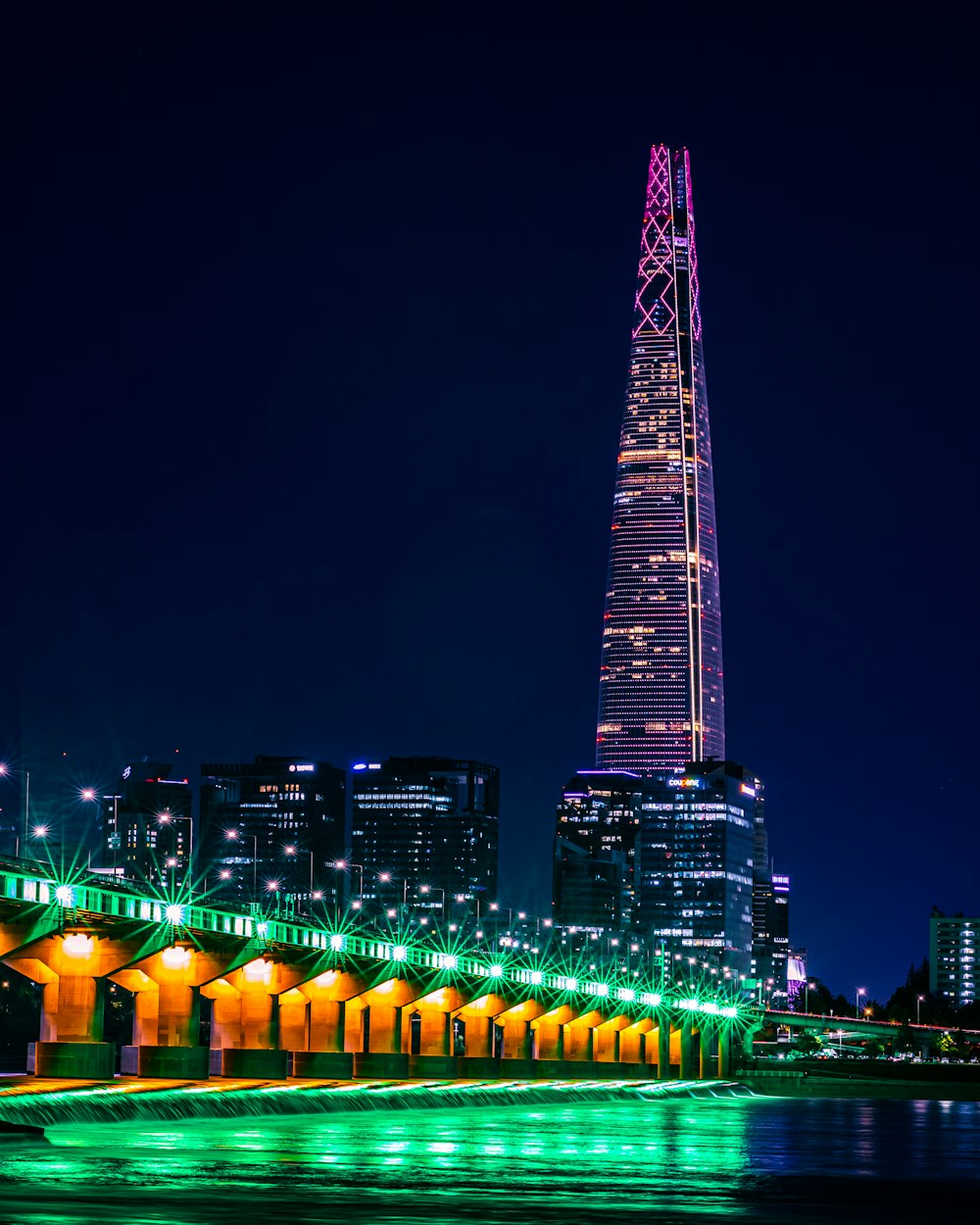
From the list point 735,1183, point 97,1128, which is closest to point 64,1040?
point 97,1128

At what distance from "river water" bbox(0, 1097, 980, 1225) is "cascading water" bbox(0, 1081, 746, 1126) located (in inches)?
59.8

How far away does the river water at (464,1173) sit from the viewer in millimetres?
44469

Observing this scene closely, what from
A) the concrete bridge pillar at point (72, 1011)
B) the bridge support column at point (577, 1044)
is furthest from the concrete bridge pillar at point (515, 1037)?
the concrete bridge pillar at point (72, 1011)

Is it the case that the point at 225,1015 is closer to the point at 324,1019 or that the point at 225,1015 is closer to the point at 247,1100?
the point at 324,1019

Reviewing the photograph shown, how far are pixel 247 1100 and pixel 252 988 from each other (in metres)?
35.4

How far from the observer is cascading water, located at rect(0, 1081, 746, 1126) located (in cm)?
7700

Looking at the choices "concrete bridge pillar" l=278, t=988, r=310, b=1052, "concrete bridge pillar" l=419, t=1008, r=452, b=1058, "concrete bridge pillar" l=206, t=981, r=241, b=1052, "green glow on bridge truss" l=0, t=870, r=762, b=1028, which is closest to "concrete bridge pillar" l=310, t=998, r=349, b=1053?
"concrete bridge pillar" l=278, t=988, r=310, b=1052

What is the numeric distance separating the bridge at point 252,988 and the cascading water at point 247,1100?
15.8ft

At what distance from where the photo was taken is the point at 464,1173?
57.2 metres

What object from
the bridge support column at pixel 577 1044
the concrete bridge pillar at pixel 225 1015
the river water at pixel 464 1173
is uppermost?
the concrete bridge pillar at pixel 225 1015

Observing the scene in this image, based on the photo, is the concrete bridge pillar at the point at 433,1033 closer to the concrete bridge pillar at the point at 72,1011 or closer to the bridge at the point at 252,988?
the bridge at the point at 252,988

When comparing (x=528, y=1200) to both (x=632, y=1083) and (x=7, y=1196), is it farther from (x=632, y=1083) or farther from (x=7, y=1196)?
(x=632, y=1083)

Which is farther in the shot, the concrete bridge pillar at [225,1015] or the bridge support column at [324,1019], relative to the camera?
the bridge support column at [324,1019]

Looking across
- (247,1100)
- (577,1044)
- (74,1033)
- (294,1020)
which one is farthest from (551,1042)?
(247,1100)
